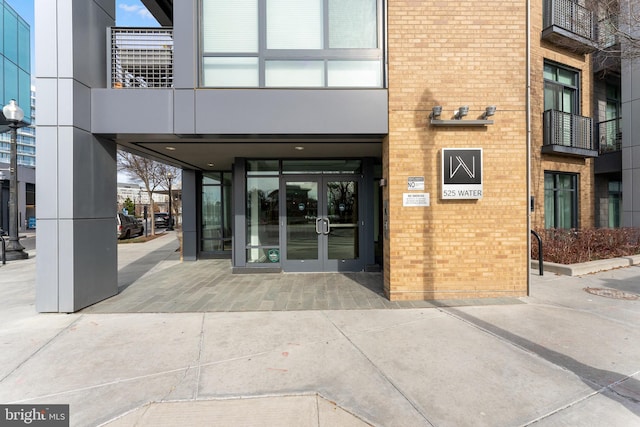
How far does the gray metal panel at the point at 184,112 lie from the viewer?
214 inches

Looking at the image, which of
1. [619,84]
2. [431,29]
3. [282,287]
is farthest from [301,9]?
[619,84]

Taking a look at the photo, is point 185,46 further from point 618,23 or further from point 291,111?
point 618,23

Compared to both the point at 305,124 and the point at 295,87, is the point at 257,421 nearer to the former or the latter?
the point at 305,124

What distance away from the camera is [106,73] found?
586 cm

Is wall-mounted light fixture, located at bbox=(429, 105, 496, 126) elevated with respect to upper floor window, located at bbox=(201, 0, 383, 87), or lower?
lower

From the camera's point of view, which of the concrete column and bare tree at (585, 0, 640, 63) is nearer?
the concrete column

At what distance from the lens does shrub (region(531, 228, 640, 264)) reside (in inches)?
315

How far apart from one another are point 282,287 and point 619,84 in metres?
17.3

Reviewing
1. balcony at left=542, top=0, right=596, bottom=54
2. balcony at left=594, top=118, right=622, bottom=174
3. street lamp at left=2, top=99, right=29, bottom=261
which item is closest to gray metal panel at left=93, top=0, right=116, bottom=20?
street lamp at left=2, top=99, right=29, bottom=261

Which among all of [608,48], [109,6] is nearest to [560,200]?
[608,48]

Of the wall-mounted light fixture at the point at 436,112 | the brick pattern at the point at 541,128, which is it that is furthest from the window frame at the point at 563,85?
the wall-mounted light fixture at the point at 436,112

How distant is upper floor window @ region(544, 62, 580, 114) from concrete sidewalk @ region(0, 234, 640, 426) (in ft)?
27.2

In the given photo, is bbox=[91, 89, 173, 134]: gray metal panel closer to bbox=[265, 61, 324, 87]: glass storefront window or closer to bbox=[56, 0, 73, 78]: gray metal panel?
bbox=[56, 0, 73, 78]: gray metal panel

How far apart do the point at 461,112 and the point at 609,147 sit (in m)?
12.3
